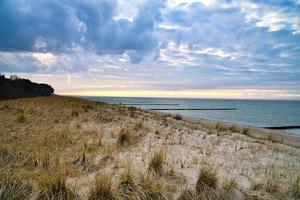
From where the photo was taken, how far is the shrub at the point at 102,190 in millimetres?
3861

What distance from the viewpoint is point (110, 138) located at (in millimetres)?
8742

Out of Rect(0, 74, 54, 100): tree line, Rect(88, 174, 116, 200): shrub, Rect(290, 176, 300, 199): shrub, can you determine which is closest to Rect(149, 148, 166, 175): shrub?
Rect(88, 174, 116, 200): shrub

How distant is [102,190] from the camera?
390cm

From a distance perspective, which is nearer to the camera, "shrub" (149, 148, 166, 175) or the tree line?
"shrub" (149, 148, 166, 175)

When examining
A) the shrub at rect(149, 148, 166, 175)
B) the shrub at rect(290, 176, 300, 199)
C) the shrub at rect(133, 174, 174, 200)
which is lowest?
the shrub at rect(290, 176, 300, 199)

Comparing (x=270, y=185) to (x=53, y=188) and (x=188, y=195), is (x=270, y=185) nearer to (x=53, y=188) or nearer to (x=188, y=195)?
(x=188, y=195)

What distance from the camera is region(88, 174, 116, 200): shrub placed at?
386 centimetres

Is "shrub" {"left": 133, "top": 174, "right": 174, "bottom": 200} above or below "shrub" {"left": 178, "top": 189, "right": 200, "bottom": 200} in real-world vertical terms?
above

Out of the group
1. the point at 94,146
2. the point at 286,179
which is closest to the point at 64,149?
the point at 94,146

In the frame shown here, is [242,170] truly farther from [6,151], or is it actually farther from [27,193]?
[6,151]

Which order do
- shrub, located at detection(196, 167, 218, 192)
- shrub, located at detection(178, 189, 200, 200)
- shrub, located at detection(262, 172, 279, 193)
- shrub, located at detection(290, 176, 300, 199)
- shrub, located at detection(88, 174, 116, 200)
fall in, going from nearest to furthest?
shrub, located at detection(88, 174, 116, 200) → shrub, located at detection(178, 189, 200, 200) → shrub, located at detection(196, 167, 218, 192) → shrub, located at detection(290, 176, 300, 199) → shrub, located at detection(262, 172, 279, 193)

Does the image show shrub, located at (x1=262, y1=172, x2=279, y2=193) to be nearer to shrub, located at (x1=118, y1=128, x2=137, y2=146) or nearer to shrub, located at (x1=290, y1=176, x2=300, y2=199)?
shrub, located at (x1=290, y1=176, x2=300, y2=199)

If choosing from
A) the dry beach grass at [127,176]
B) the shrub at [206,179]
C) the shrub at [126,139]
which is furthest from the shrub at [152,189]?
the shrub at [126,139]

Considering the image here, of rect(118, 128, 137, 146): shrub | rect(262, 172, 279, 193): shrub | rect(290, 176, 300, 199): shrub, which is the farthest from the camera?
rect(118, 128, 137, 146): shrub
